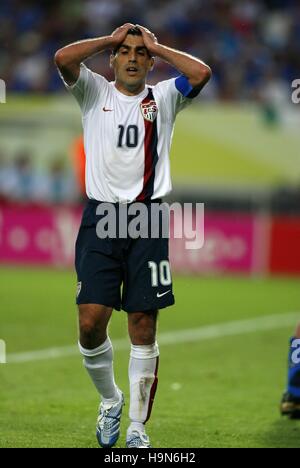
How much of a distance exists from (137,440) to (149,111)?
1935 millimetres


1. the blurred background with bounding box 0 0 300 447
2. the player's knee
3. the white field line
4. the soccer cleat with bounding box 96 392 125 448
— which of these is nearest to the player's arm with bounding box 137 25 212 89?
the player's knee

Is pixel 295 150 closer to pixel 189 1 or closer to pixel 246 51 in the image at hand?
pixel 246 51

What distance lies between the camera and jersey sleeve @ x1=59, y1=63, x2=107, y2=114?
255 inches

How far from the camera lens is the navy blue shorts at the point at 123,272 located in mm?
6344

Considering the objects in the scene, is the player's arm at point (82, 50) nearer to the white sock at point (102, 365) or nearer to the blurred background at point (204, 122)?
the white sock at point (102, 365)

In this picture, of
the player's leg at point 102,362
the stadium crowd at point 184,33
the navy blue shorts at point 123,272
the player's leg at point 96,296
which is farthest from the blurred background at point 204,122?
the navy blue shorts at point 123,272

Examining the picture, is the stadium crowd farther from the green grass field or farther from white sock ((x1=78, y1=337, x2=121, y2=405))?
white sock ((x1=78, y1=337, x2=121, y2=405))

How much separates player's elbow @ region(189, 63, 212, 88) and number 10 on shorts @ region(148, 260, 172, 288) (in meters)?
1.08

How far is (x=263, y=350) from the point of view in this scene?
11180 millimetres

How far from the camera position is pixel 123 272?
6457 millimetres

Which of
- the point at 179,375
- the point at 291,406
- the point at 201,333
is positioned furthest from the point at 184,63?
the point at 201,333

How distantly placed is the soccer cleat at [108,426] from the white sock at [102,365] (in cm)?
9
